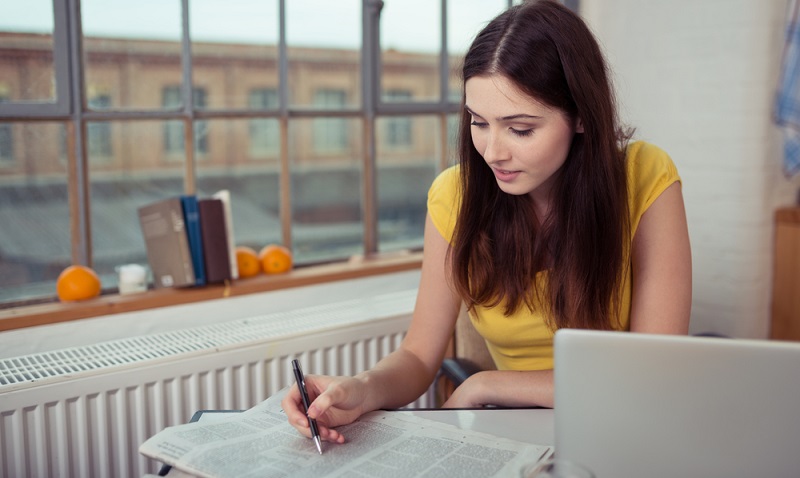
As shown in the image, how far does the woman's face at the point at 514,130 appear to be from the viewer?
124cm

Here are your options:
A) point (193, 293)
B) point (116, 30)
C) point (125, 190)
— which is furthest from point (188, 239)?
point (125, 190)

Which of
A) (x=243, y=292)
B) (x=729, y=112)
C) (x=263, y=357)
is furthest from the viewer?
(x=729, y=112)

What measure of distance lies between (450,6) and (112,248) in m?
30.7

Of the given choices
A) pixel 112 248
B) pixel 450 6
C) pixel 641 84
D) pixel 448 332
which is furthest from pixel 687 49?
pixel 112 248

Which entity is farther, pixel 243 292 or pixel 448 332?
pixel 243 292

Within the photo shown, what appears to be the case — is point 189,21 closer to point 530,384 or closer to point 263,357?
point 263,357

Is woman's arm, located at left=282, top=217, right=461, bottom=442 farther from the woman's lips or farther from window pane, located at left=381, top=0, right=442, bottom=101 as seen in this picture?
window pane, located at left=381, top=0, right=442, bottom=101

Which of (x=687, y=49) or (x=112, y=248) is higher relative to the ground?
(x=687, y=49)

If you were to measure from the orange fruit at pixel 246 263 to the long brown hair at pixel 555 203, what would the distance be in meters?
0.89

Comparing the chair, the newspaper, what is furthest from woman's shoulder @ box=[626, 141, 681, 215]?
the newspaper

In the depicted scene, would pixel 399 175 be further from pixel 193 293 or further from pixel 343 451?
pixel 343 451

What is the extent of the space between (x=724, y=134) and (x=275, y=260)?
143 centimetres

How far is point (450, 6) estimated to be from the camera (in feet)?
8.63

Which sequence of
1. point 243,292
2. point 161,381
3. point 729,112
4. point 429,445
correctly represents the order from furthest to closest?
1. point 729,112
2. point 243,292
3. point 161,381
4. point 429,445
